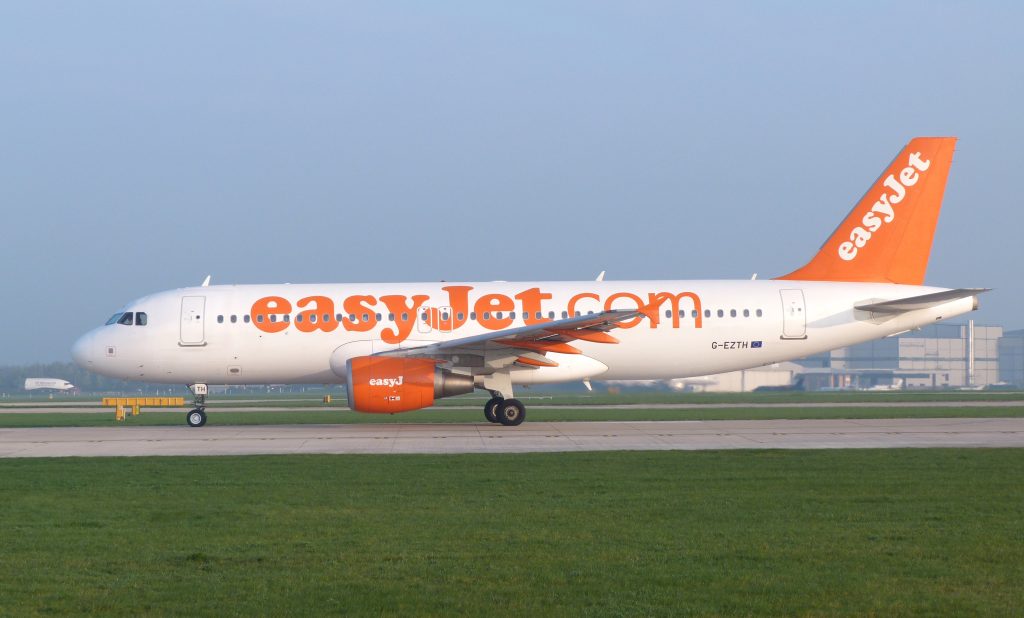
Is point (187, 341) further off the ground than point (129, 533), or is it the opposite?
point (187, 341)

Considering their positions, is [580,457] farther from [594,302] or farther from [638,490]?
[594,302]

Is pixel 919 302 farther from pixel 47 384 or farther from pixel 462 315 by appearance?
pixel 47 384

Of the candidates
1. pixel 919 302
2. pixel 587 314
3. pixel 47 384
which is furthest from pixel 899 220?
pixel 47 384

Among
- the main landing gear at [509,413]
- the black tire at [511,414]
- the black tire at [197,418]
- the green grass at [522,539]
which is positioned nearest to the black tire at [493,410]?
the main landing gear at [509,413]

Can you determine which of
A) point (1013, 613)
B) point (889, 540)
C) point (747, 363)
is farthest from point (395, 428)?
point (1013, 613)

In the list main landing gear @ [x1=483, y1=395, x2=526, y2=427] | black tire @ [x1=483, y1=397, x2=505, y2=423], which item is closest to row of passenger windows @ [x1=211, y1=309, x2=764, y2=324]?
black tire @ [x1=483, y1=397, x2=505, y2=423]

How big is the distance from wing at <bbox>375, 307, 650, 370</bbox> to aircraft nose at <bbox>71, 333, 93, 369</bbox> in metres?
8.11

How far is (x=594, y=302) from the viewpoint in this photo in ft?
89.8

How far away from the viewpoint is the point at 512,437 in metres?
22.0

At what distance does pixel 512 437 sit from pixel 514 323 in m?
5.65

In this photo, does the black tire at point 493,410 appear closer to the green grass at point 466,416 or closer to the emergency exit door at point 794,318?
the green grass at point 466,416

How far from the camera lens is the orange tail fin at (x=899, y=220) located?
28.0 metres

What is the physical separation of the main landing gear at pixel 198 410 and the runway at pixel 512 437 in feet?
2.78

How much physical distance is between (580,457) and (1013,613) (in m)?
10.6
